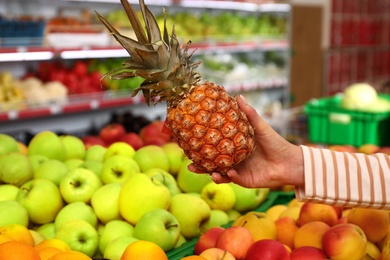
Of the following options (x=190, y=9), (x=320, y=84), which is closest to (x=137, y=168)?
(x=190, y=9)

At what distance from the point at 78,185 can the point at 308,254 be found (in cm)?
81

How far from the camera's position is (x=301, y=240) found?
1.62 meters

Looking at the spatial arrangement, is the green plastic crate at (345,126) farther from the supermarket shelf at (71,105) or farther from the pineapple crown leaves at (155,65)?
the pineapple crown leaves at (155,65)

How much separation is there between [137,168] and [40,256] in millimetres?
681

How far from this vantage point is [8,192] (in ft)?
5.94

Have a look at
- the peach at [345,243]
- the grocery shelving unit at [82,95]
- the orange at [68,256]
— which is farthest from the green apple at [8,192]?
the grocery shelving unit at [82,95]

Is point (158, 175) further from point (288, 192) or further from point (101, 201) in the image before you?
point (288, 192)

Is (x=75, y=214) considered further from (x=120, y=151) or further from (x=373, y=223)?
(x=373, y=223)

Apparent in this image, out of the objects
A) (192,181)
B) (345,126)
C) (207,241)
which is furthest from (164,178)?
(345,126)

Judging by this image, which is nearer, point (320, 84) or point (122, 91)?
point (122, 91)

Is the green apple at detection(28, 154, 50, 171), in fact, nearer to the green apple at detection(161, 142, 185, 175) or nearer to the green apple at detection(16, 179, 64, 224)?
the green apple at detection(16, 179, 64, 224)

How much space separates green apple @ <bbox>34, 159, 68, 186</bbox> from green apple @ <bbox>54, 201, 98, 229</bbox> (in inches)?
6.4

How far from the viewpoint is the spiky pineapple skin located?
138 centimetres

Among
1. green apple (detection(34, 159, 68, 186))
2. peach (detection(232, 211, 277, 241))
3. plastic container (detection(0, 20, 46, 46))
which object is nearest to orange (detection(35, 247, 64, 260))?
green apple (detection(34, 159, 68, 186))
